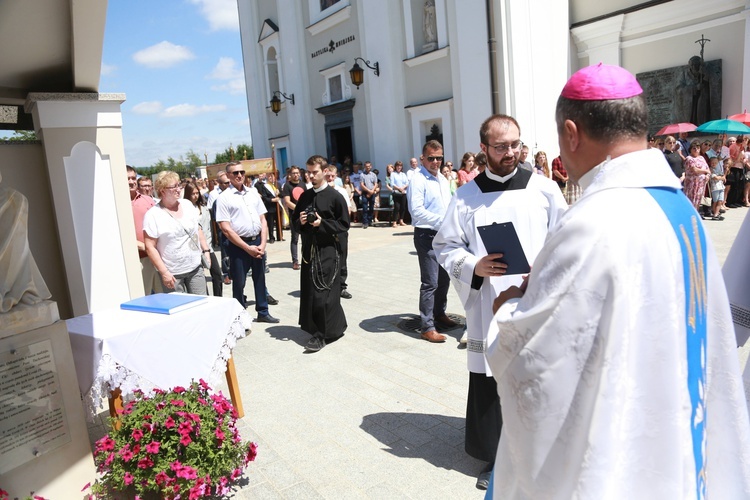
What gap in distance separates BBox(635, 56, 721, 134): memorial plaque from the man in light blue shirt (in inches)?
332

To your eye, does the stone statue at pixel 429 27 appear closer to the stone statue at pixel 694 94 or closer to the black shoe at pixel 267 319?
the stone statue at pixel 694 94

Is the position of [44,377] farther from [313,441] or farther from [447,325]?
[447,325]

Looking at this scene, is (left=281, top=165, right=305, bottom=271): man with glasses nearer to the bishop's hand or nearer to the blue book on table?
the blue book on table

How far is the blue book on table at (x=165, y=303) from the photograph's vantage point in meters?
3.69

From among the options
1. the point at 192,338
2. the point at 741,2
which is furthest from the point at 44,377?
the point at 741,2

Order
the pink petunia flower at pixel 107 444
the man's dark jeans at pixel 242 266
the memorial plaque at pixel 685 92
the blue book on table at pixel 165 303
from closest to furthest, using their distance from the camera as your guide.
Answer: the pink petunia flower at pixel 107 444 < the blue book on table at pixel 165 303 < the man's dark jeans at pixel 242 266 < the memorial plaque at pixel 685 92

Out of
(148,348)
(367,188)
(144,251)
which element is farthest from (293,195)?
(367,188)

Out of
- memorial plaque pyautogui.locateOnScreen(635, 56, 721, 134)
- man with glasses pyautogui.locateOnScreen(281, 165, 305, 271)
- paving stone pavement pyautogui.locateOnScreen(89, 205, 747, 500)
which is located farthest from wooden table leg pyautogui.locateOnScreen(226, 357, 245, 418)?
memorial plaque pyautogui.locateOnScreen(635, 56, 721, 134)

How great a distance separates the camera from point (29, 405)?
2953mm

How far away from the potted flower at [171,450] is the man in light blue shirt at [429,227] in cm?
301

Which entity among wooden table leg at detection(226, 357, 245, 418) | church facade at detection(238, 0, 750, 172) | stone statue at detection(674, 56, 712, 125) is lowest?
wooden table leg at detection(226, 357, 245, 418)

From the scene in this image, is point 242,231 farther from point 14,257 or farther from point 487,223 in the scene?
point 487,223

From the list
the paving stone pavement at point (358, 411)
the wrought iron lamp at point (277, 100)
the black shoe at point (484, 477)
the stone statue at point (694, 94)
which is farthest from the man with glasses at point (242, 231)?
the wrought iron lamp at point (277, 100)

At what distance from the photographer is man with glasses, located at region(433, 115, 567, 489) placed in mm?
3199
